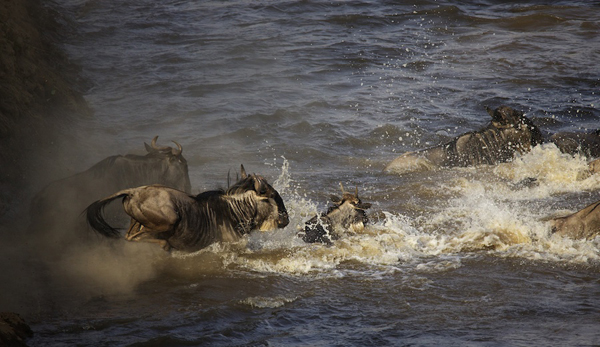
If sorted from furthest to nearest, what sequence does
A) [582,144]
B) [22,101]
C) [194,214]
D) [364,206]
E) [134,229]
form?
[582,144] < [22,101] < [364,206] < [194,214] < [134,229]

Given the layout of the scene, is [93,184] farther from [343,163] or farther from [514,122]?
[514,122]

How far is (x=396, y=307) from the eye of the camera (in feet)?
19.8

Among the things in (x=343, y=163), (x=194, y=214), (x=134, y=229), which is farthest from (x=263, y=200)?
(x=343, y=163)

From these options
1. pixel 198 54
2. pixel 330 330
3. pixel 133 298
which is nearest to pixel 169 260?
pixel 133 298

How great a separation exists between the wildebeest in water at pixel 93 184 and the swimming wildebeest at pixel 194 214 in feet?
2.82

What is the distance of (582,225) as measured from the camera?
24.8 feet

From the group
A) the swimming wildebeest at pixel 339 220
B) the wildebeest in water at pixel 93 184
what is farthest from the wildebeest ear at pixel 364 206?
the wildebeest in water at pixel 93 184

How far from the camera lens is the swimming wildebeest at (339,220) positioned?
781 cm

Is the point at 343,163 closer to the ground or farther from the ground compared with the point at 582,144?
closer to the ground

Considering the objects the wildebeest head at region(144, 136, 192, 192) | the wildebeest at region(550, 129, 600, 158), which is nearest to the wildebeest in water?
the wildebeest head at region(144, 136, 192, 192)

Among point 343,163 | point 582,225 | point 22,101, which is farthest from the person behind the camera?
point 343,163

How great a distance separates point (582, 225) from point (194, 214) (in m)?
4.27

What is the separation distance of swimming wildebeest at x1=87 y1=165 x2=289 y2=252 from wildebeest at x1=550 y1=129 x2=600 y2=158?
628cm

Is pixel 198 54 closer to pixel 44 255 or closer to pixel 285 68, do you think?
pixel 285 68
